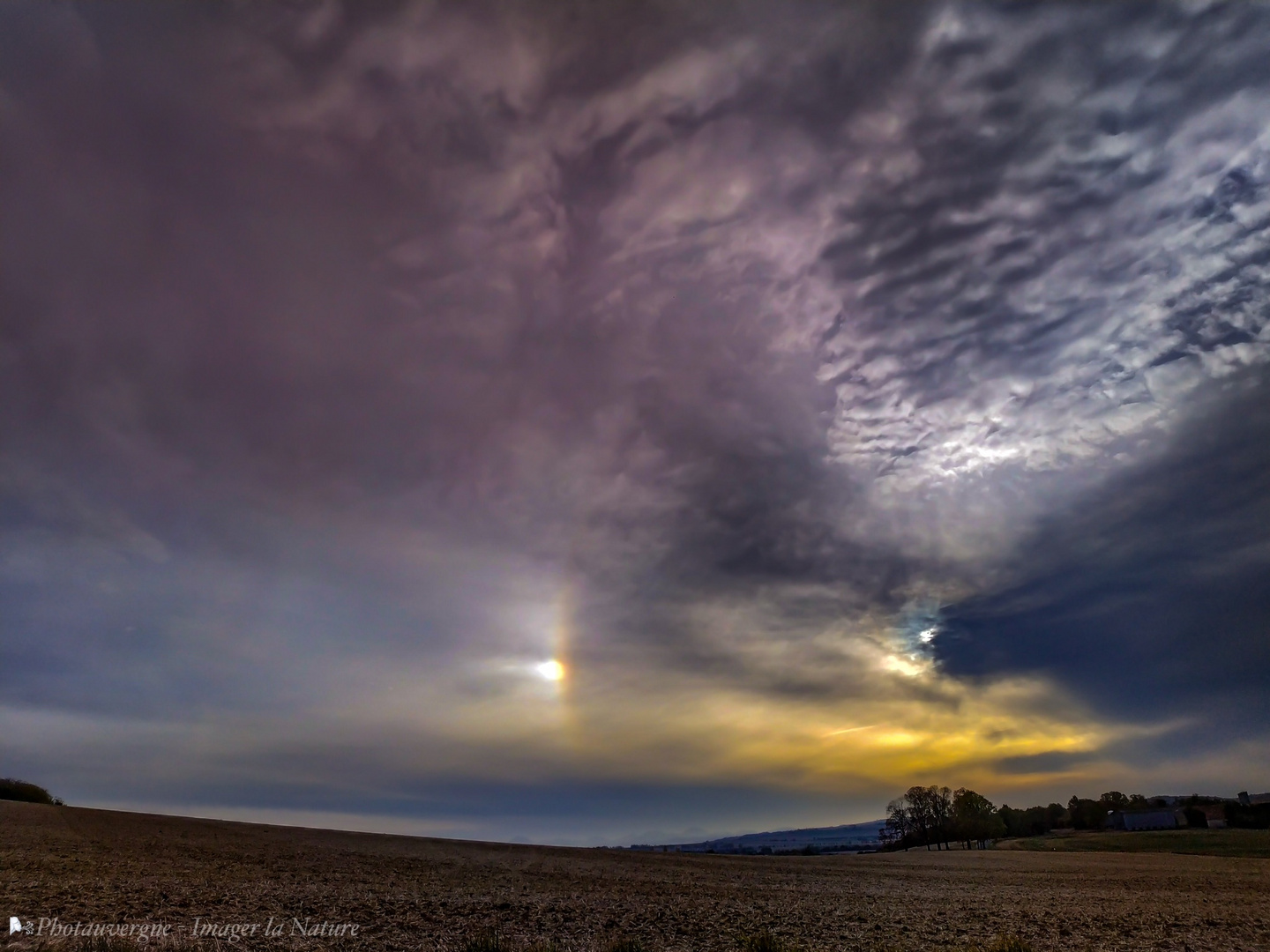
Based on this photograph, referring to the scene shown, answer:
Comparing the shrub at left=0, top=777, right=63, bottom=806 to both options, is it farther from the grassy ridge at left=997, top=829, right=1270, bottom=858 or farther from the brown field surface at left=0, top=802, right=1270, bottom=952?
the grassy ridge at left=997, top=829, right=1270, bottom=858

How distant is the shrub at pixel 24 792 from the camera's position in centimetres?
13114

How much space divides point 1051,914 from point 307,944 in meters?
44.8

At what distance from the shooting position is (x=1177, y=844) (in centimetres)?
14000

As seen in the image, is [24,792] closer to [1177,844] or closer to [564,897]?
[564,897]

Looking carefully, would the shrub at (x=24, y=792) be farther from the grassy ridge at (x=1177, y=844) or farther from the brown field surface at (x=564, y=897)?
the grassy ridge at (x=1177, y=844)

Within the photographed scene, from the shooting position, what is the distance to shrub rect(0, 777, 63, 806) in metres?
131

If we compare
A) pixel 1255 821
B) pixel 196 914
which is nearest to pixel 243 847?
pixel 196 914

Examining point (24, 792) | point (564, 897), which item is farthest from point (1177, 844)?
point (24, 792)

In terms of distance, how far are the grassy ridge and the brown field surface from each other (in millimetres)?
55649

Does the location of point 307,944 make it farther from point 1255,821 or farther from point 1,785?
point 1255,821

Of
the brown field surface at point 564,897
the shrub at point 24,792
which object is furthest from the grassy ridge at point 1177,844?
the shrub at point 24,792

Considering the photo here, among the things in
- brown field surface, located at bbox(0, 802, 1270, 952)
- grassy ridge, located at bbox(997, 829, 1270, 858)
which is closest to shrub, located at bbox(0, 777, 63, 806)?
brown field surface, located at bbox(0, 802, 1270, 952)

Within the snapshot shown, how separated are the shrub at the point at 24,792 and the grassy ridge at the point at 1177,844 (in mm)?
212487

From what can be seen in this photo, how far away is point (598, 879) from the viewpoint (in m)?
59.0
